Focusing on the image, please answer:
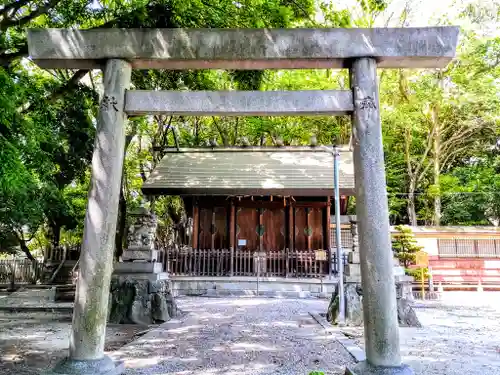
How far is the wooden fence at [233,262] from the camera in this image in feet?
42.9

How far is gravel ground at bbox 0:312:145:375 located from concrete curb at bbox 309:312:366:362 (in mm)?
3528

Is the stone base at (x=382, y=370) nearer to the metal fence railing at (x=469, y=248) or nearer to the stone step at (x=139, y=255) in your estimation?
the stone step at (x=139, y=255)

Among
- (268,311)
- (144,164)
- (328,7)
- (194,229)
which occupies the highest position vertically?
(328,7)

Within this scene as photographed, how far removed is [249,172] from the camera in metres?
15.1

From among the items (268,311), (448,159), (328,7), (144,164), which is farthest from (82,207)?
(448,159)

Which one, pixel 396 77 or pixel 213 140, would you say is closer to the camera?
pixel 213 140

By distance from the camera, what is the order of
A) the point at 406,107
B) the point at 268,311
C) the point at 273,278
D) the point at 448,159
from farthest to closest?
the point at 448,159
the point at 406,107
the point at 273,278
the point at 268,311

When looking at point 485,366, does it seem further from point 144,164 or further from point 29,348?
point 144,164

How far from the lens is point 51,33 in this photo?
4.43 metres

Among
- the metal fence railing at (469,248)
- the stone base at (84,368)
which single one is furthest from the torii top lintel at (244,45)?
the metal fence railing at (469,248)

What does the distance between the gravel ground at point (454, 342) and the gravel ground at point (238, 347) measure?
0.98 metres

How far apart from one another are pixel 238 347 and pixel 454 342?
3.68m

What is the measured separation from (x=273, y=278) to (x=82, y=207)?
10635 mm

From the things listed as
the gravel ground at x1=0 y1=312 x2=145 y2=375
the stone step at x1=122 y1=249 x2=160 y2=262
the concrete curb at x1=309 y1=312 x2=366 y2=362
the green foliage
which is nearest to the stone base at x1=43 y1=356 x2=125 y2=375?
the gravel ground at x1=0 y1=312 x2=145 y2=375
